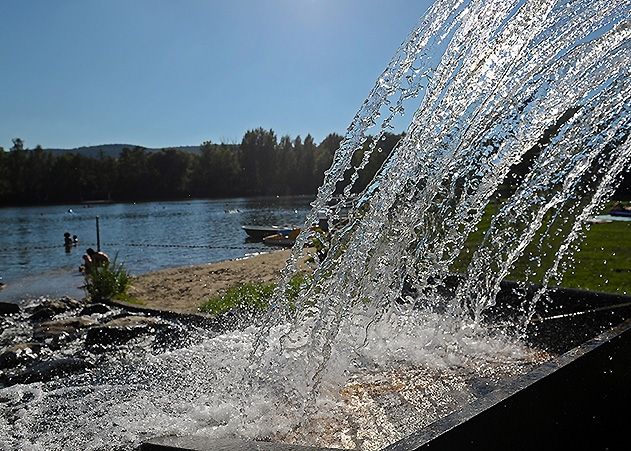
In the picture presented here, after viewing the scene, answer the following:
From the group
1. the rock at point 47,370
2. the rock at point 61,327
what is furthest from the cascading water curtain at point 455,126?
the rock at point 61,327

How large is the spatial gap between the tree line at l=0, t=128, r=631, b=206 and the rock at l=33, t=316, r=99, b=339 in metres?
112

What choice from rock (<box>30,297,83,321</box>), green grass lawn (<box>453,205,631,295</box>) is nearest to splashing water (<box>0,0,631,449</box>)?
green grass lawn (<box>453,205,631,295</box>)

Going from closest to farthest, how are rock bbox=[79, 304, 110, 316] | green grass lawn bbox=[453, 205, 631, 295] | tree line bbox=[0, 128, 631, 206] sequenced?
1. green grass lawn bbox=[453, 205, 631, 295]
2. rock bbox=[79, 304, 110, 316]
3. tree line bbox=[0, 128, 631, 206]

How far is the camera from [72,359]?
688 centimetres

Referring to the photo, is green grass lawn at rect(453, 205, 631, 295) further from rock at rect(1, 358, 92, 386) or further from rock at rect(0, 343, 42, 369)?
rock at rect(0, 343, 42, 369)

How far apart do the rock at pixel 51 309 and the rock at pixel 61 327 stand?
65.0 inches

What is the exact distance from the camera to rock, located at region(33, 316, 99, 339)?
8.83 m

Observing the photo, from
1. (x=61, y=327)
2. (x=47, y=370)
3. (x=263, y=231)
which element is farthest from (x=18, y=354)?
(x=263, y=231)

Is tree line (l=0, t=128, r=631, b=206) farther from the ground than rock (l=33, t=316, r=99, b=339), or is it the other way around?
tree line (l=0, t=128, r=631, b=206)

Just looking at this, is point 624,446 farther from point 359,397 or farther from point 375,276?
point 375,276

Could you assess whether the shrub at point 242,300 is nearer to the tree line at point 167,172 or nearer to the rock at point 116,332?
the rock at point 116,332

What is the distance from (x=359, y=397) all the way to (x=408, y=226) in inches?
73.8

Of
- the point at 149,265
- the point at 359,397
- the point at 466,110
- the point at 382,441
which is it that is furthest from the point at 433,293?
the point at 149,265

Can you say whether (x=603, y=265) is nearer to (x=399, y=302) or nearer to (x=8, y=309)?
(x=399, y=302)
